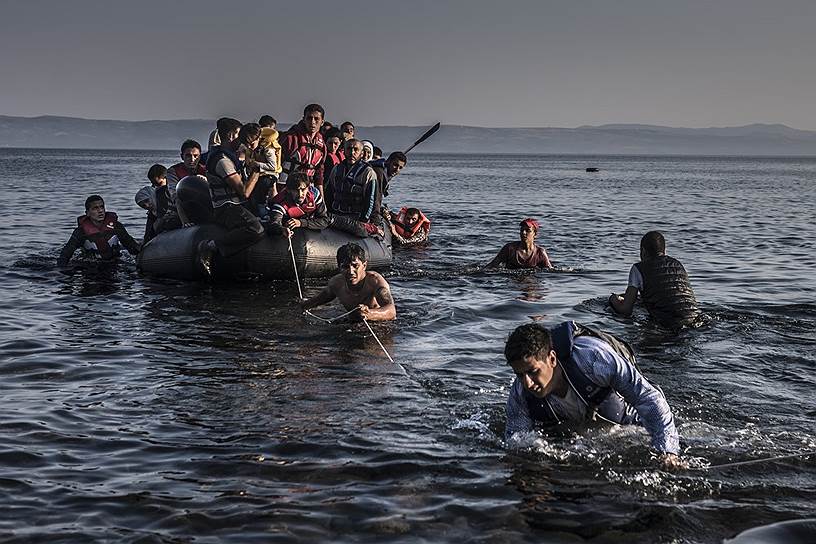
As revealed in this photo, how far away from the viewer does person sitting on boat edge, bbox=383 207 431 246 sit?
20516mm

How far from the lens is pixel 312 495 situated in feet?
20.5

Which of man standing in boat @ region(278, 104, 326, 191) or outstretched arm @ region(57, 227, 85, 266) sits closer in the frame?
man standing in boat @ region(278, 104, 326, 191)

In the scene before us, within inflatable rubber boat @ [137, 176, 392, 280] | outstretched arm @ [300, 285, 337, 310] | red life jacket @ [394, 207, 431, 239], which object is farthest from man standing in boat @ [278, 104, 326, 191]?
outstretched arm @ [300, 285, 337, 310]

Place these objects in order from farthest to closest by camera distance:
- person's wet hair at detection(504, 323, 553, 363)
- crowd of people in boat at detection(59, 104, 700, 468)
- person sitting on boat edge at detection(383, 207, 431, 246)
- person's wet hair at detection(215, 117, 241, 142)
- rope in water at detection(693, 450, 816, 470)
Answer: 1. person sitting on boat edge at detection(383, 207, 431, 246)
2. person's wet hair at detection(215, 117, 241, 142)
3. rope in water at detection(693, 450, 816, 470)
4. crowd of people in boat at detection(59, 104, 700, 468)
5. person's wet hair at detection(504, 323, 553, 363)

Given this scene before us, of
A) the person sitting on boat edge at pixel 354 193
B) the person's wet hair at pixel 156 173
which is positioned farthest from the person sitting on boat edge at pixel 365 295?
the person's wet hair at pixel 156 173

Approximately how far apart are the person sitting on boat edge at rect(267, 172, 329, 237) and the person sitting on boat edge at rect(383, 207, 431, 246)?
5.30m

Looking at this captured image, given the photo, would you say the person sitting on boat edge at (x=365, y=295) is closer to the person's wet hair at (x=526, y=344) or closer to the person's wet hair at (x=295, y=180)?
the person's wet hair at (x=295, y=180)

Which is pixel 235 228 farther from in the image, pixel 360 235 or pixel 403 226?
pixel 403 226

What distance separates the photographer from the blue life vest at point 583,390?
6054 mm

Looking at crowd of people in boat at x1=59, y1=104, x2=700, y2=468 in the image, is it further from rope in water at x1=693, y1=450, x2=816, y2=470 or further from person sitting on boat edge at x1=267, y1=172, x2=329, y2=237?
rope in water at x1=693, y1=450, x2=816, y2=470

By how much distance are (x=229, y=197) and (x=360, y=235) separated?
95.8 inches

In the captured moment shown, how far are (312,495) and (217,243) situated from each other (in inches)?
330

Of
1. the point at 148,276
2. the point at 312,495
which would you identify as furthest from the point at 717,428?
the point at 148,276

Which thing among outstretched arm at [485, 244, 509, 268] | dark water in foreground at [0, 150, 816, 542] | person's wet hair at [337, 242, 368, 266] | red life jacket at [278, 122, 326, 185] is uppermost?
red life jacket at [278, 122, 326, 185]
